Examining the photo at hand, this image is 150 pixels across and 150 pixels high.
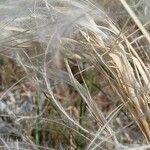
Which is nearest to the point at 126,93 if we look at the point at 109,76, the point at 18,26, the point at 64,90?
the point at 109,76

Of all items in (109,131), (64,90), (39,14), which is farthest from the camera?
(64,90)

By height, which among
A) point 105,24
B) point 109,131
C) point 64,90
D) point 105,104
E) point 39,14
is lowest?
point 105,104

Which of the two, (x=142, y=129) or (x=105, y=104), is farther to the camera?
(x=105, y=104)

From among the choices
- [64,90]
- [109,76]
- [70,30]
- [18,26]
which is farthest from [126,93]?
[64,90]

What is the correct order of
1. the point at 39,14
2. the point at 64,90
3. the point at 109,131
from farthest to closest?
the point at 64,90
the point at 39,14
the point at 109,131

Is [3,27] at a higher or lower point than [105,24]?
higher

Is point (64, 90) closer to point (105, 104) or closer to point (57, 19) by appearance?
point (105, 104)

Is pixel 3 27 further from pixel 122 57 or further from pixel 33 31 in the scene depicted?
pixel 122 57

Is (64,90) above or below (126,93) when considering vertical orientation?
below

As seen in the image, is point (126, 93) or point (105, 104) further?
point (105, 104)
